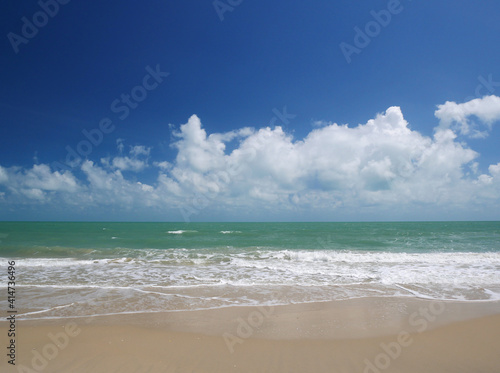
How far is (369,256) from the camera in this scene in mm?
18203

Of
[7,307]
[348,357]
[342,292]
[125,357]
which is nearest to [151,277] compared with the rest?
[7,307]

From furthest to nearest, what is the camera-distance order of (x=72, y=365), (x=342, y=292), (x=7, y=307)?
1. (x=342, y=292)
2. (x=7, y=307)
3. (x=72, y=365)

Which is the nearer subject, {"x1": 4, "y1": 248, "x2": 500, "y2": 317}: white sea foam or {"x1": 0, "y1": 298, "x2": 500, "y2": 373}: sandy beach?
{"x1": 0, "y1": 298, "x2": 500, "y2": 373}: sandy beach

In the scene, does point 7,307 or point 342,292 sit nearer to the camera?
point 7,307

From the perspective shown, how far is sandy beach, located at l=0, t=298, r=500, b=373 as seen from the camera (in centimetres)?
434

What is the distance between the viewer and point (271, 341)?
5.17 meters

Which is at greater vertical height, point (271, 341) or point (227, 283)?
point (271, 341)

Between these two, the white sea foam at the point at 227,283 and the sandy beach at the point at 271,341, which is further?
the white sea foam at the point at 227,283

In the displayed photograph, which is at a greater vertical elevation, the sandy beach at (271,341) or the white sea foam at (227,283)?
the sandy beach at (271,341)

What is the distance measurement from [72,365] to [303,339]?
423 centimetres

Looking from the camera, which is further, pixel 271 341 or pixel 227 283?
pixel 227 283

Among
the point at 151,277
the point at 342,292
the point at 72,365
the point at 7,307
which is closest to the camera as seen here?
the point at 72,365

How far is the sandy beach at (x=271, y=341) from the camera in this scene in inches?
171

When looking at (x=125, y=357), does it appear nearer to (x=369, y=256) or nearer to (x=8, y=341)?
(x=8, y=341)
